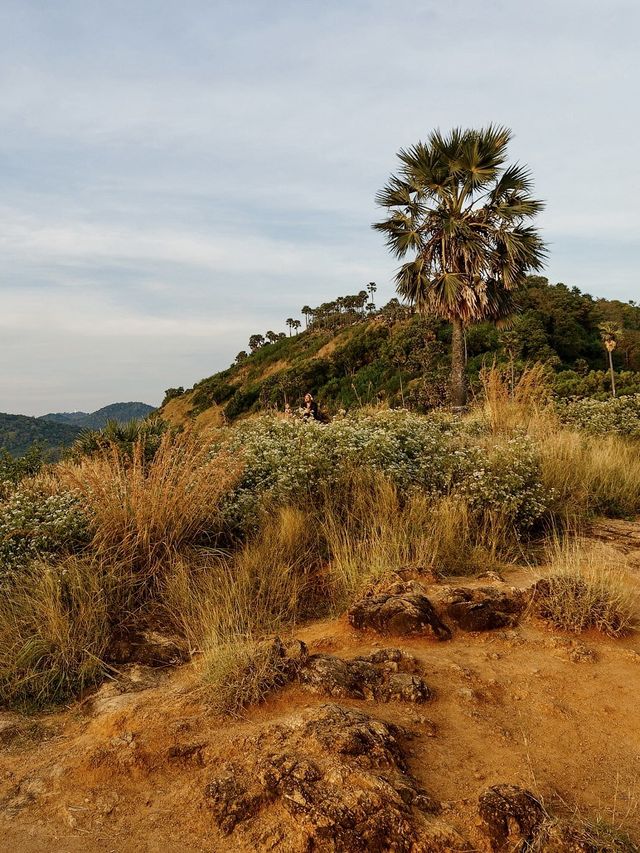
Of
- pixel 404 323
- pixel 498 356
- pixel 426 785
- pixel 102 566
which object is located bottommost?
pixel 426 785

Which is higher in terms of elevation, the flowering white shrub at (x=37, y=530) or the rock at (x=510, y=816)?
the flowering white shrub at (x=37, y=530)

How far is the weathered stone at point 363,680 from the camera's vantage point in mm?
3117

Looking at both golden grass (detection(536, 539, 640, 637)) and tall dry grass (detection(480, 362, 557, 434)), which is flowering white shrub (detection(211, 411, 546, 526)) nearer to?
golden grass (detection(536, 539, 640, 637))

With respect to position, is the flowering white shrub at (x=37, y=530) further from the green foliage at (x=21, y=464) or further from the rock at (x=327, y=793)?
the rock at (x=327, y=793)

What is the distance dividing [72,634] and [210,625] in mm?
950

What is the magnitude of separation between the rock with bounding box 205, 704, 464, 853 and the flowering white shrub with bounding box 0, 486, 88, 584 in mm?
3063

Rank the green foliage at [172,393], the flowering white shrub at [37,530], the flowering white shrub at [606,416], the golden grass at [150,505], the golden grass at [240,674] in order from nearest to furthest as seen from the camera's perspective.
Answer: the golden grass at [240,674]
the flowering white shrub at [37,530]
the golden grass at [150,505]
the flowering white shrub at [606,416]
the green foliage at [172,393]

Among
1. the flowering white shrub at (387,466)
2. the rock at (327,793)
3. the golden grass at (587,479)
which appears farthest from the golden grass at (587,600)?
the golden grass at (587,479)

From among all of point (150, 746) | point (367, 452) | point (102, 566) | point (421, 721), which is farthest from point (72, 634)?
point (367, 452)

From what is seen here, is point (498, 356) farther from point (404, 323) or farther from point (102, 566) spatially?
point (102, 566)

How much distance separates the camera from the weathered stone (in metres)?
3.12

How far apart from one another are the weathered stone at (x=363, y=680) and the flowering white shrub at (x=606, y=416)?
881 cm

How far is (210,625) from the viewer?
3928 mm

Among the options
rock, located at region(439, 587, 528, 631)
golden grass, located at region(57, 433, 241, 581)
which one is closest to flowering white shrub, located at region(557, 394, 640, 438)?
rock, located at region(439, 587, 528, 631)
